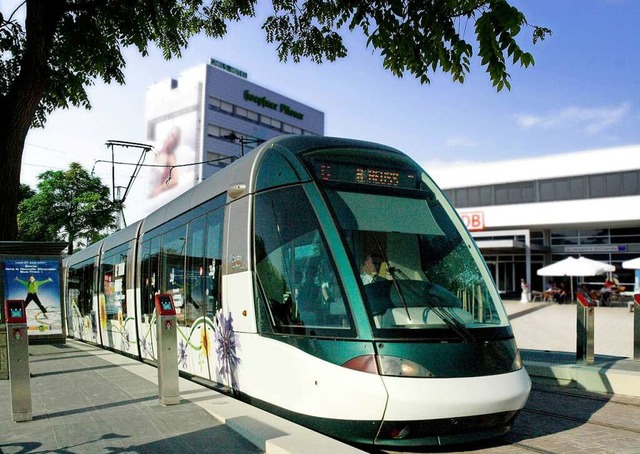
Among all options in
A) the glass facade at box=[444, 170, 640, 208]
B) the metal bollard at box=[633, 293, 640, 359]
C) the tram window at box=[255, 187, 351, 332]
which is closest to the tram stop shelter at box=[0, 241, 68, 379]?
the tram window at box=[255, 187, 351, 332]

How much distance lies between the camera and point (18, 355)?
20.8 feet

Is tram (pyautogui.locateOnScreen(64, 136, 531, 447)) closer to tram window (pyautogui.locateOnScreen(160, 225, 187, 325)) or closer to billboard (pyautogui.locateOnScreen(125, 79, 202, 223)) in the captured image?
tram window (pyautogui.locateOnScreen(160, 225, 187, 325))

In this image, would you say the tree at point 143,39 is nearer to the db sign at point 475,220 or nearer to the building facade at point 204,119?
the db sign at point 475,220

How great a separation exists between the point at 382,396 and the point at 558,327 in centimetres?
1679

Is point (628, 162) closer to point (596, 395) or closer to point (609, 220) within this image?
point (609, 220)

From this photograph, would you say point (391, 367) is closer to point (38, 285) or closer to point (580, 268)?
point (38, 285)

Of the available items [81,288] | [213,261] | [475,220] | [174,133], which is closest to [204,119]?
[174,133]

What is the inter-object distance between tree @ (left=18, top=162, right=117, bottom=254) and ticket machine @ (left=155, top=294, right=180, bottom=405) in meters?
33.1

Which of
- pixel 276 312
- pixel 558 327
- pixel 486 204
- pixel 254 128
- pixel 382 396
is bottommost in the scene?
pixel 558 327

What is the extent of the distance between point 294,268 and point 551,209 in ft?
115

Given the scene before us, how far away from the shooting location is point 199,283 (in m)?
8.09

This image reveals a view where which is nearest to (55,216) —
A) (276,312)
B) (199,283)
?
(199,283)

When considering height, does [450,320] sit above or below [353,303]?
below

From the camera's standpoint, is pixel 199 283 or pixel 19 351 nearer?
pixel 19 351
